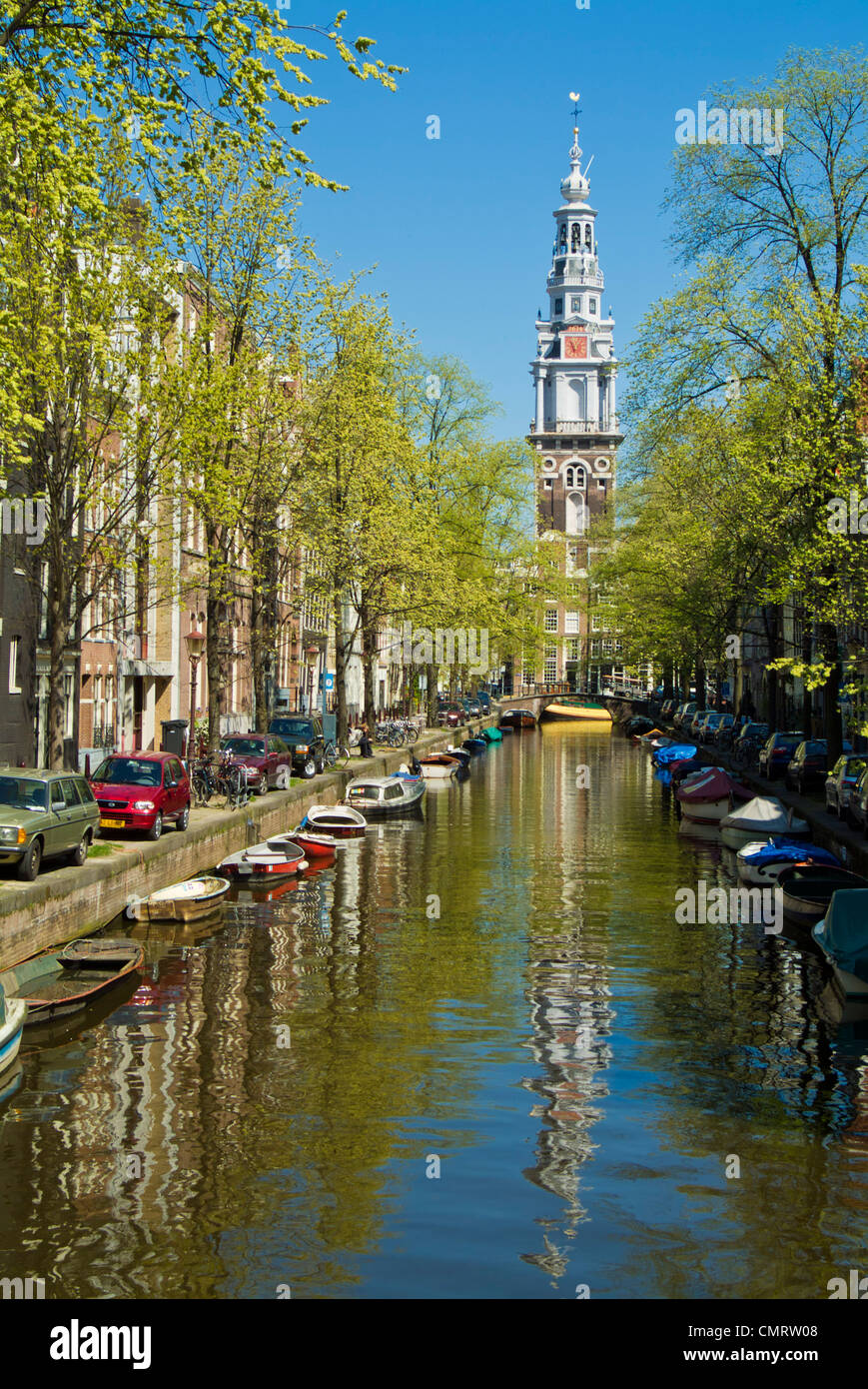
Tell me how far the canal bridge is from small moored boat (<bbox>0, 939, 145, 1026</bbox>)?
100113 mm

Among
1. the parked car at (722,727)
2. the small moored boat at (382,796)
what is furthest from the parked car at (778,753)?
the parked car at (722,727)

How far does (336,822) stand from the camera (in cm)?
4000

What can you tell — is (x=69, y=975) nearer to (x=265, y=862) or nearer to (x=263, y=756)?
(x=265, y=862)

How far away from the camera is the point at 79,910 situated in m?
22.9

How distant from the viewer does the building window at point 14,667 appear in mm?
38969

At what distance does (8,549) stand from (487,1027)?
2180 cm

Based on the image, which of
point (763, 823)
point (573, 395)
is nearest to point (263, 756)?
point (763, 823)

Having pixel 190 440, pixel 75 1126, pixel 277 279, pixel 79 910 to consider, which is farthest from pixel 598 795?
pixel 75 1126

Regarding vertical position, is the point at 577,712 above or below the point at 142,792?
below

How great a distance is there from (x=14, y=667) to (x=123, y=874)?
1533 centimetres

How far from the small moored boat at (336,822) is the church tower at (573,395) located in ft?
→ 402

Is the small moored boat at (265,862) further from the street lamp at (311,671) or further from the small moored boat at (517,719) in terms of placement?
the small moored boat at (517,719)
